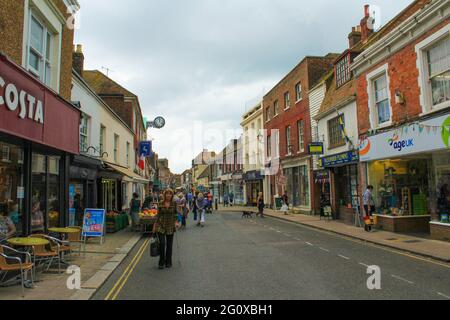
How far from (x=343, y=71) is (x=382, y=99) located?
15.4 ft

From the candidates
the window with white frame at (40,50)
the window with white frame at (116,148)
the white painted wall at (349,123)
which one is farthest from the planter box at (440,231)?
the window with white frame at (116,148)

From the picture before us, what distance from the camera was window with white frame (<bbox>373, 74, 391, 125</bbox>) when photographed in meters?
15.0

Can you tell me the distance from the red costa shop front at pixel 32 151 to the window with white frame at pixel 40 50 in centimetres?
94

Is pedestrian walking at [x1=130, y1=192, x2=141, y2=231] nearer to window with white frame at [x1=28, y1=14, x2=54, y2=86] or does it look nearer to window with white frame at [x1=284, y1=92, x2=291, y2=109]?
window with white frame at [x1=28, y1=14, x2=54, y2=86]

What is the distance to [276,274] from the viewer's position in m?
7.43

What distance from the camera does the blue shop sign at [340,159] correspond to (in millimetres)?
17142

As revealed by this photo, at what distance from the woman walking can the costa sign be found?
3.28 m

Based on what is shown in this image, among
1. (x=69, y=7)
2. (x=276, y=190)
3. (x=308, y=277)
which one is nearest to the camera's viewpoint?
(x=308, y=277)

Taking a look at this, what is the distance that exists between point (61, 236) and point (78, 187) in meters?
4.84

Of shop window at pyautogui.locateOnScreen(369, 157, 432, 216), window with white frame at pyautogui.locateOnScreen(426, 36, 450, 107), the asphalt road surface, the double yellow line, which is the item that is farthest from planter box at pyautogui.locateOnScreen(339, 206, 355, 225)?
the double yellow line

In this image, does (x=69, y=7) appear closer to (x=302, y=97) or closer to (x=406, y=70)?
(x=406, y=70)

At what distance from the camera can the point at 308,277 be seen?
7.14m

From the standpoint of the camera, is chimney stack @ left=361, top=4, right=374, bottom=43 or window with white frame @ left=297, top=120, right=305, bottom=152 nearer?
chimney stack @ left=361, top=4, right=374, bottom=43
